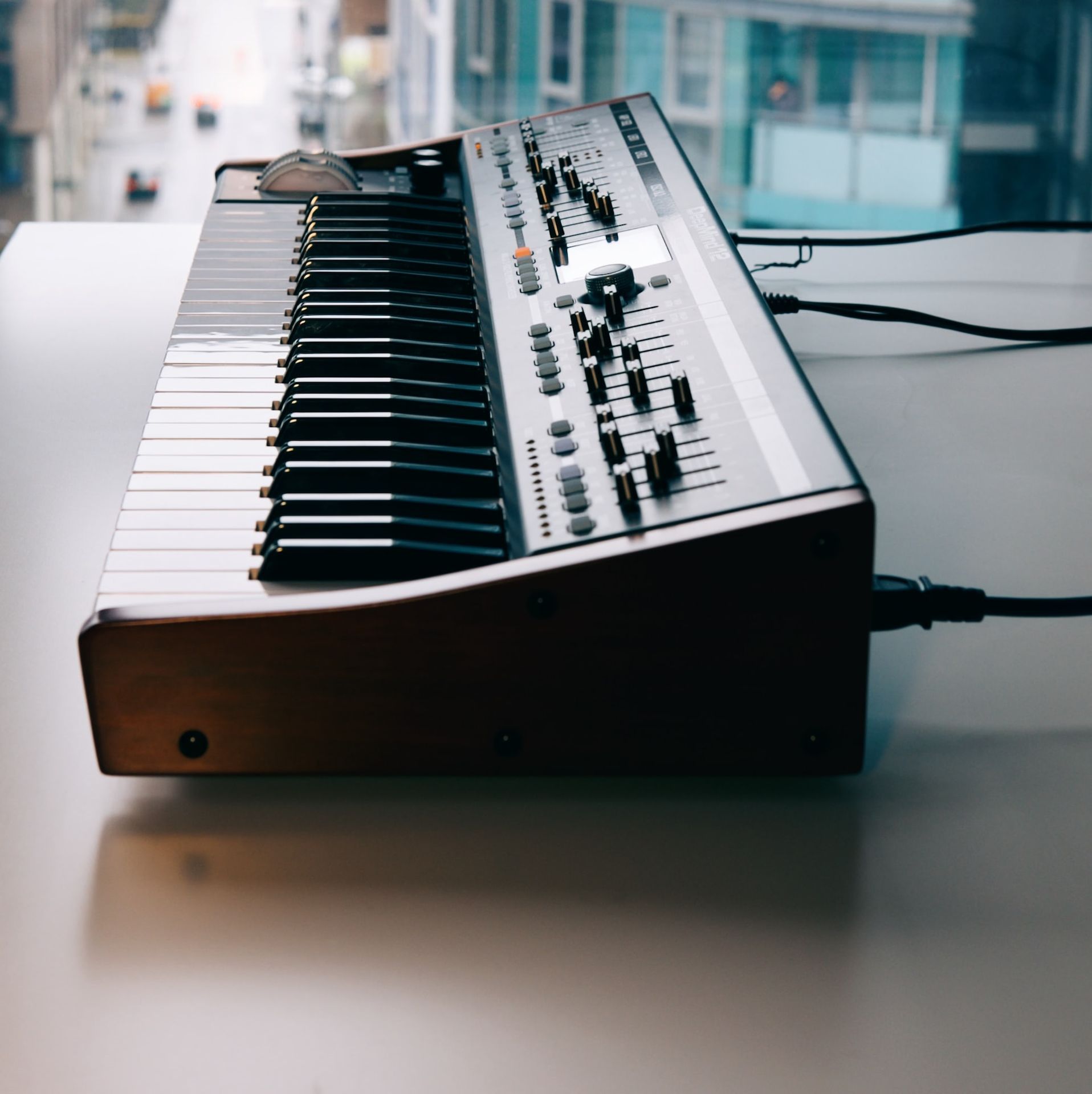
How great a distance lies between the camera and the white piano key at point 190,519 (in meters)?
0.69

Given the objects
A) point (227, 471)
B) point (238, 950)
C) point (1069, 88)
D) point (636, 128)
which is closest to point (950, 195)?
point (1069, 88)

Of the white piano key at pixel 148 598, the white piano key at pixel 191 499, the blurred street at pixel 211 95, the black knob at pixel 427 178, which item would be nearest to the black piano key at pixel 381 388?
the white piano key at pixel 191 499

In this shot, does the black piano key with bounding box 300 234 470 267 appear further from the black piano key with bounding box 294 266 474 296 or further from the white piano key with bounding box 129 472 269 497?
the white piano key with bounding box 129 472 269 497

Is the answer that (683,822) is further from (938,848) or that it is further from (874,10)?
(874,10)

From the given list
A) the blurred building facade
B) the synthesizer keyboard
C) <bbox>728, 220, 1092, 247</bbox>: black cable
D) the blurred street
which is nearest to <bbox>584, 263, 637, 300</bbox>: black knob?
the synthesizer keyboard

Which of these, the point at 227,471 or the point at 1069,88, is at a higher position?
the point at 1069,88

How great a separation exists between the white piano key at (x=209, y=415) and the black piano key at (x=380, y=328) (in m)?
0.08

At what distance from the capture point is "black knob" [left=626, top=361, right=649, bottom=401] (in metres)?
0.69

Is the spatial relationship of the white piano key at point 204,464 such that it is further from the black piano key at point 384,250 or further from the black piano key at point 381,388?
the black piano key at point 384,250

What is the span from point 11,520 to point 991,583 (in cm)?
64

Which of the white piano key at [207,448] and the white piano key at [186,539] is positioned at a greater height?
the white piano key at [207,448]

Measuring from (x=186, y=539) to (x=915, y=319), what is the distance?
0.74 m

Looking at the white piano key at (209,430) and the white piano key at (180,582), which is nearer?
the white piano key at (180,582)

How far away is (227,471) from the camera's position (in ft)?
2.43
